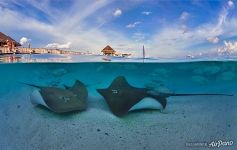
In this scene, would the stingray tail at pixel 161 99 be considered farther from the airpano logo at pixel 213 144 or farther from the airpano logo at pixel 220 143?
the airpano logo at pixel 220 143

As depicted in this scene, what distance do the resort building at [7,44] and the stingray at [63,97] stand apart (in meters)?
0.60

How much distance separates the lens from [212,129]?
3533mm

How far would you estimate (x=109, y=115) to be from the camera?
11.0 feet

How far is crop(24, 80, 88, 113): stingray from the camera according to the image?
3281 mm

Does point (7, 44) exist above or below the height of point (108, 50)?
above

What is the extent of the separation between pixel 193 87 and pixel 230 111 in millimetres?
598

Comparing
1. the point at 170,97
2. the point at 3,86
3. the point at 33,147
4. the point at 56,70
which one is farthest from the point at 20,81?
the point at 170,97

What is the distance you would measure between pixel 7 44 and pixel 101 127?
1.53 m

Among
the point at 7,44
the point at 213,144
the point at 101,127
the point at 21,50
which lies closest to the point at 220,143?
the point at 213,144

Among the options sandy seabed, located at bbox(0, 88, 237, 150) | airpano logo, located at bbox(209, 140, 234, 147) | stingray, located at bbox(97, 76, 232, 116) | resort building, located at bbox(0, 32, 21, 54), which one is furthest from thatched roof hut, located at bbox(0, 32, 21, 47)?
airpano logo, located at bbox(209, 140, 234, 147)

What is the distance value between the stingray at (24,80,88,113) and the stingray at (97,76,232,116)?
248 millimetres

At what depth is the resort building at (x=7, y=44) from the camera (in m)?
3.40

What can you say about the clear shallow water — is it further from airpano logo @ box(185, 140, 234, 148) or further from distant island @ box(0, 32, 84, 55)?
airpano logo @ box(185, 140, 234, 148)

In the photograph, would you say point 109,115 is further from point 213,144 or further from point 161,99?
point 213,144
